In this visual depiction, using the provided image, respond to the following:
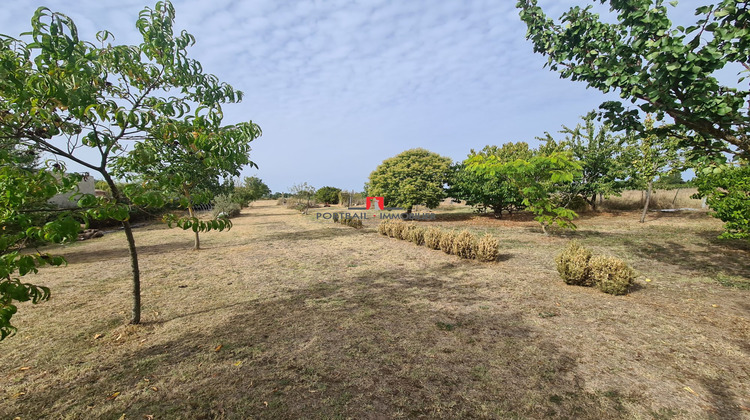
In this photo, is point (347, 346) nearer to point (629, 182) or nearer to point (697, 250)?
point (697, 250)

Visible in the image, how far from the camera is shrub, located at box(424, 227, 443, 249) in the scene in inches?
362

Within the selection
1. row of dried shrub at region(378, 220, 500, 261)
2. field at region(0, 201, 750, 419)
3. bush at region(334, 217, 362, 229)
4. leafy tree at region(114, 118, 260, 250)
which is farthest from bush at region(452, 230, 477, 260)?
bush at region(334, 217, 362, 229)

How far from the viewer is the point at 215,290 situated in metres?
5.59

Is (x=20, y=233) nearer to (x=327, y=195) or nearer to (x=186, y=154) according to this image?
(x=186, y=154)

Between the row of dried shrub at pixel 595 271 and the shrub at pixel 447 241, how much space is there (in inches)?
120

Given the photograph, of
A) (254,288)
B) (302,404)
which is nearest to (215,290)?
(254,288)

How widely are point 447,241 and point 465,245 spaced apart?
702 millimetres

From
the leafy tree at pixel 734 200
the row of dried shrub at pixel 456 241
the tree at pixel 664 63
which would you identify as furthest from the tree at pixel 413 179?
the tree at pixel 664 63

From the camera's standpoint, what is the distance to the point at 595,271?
17.4 ft

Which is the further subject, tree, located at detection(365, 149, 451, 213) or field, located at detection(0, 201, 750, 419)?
tree, located at detection(365, 149, 451, 213)

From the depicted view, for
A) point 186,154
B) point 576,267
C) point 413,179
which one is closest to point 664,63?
point 576,267

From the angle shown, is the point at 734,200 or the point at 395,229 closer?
the point at 734,200

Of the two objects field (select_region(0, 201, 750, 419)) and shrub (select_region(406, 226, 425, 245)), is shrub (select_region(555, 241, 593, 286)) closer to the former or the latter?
field (select_region(0, 201, 750, 419))

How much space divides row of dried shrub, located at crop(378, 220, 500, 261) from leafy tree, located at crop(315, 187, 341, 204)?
30722mm
